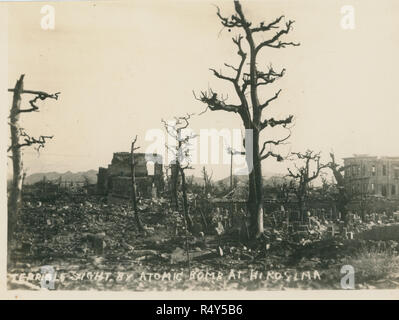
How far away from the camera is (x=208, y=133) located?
6.16 metres

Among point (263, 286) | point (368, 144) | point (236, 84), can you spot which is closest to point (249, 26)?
point (236, 84)

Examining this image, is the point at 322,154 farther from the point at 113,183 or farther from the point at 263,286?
the point at 113,183

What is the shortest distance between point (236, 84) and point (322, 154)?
1.54 metres

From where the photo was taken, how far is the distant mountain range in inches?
241

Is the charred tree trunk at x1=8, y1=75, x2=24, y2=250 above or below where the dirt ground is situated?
above

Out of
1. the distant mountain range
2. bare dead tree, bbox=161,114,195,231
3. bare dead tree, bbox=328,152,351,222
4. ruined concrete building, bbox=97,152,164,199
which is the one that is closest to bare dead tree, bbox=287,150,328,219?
bare dead tree, bbox=328,152,351,222

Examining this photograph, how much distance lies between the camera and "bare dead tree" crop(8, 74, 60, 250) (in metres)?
6.20

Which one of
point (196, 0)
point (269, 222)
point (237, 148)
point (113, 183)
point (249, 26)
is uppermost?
point (196, 0)

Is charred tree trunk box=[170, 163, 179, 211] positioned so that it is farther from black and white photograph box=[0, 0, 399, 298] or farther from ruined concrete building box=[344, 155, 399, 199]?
ruined concrete building box=[344, 155, 399, 199]

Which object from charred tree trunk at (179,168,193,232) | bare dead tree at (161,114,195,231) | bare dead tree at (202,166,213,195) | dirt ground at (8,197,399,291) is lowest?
dirt ground at (8,197,399,291)

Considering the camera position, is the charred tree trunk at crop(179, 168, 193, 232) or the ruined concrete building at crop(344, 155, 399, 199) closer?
the ruined concrete building at crop(344, 155, 399, 199)

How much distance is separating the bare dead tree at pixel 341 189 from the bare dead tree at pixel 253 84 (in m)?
0.73

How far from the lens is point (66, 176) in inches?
241

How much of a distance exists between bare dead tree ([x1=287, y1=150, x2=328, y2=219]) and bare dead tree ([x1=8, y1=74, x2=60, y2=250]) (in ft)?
11.5
